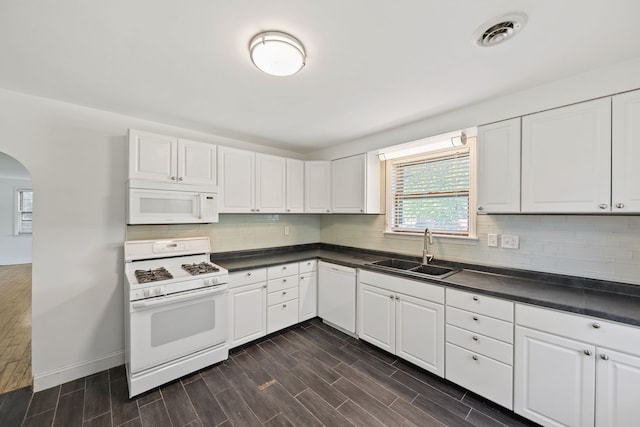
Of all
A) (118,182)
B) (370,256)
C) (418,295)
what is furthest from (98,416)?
(370,256)

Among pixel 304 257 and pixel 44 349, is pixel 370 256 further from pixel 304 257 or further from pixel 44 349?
pixel 44 349

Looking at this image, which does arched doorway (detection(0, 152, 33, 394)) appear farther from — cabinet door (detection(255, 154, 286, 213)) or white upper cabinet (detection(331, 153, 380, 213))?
white upper cabinet (detection(331, 153, 380, 213))

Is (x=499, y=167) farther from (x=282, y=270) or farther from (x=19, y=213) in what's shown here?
(x=19, y=213)

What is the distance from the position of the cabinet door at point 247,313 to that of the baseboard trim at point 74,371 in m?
1.07

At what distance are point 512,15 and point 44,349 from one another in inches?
157

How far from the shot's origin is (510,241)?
2.17 metres

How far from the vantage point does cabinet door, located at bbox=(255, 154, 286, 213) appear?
3119mm

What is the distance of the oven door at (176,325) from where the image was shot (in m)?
1.94

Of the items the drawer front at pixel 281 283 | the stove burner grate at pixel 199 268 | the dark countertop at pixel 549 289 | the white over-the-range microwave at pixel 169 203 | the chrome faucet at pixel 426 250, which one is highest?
the white over-the-range microwave at pixel 169 203

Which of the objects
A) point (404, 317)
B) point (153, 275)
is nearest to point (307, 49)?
point (153, 275)

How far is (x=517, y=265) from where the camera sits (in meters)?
2.14

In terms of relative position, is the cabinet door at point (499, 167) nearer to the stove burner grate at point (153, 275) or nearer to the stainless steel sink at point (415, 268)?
the stainless steel sink at point (415, 268)

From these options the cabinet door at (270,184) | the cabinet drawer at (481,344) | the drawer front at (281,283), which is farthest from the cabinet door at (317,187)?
the cabinet drawer at (481,344)

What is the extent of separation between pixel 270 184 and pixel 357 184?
3.68ft
